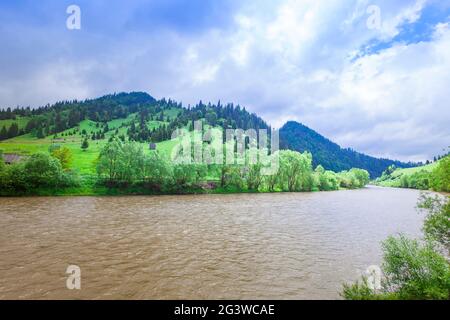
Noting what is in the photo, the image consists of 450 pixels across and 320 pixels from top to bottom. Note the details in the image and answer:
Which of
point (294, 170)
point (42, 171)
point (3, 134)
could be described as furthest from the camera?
point (3, 134)

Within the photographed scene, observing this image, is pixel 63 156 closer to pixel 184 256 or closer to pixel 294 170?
pixel 294 170

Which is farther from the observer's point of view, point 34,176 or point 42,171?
point 42,171

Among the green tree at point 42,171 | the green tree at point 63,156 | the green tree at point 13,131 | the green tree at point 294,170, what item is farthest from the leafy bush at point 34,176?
the green tree at point 13,131

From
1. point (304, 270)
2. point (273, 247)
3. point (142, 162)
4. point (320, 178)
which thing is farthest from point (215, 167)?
point (304, 270)

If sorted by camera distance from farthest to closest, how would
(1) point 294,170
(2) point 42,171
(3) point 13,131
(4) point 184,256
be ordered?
(3) point 13,131 < (1) point 294,170 < (2) point 42,171 < (4) point 184,256

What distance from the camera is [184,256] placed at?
19391 mm

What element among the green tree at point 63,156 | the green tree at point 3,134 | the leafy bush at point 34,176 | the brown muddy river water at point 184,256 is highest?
the green tree at point 3,134

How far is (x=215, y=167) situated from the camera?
8269 centimetres

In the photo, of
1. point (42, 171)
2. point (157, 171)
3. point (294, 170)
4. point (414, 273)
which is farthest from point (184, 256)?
point (294, 170)

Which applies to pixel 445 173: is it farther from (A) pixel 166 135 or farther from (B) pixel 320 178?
(A) pixel 166 135

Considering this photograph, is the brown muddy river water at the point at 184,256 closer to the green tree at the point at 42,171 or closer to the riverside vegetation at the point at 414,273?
the riverside vegetation at the point at 414,273

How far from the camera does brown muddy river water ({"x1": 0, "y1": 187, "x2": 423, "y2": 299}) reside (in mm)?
13625

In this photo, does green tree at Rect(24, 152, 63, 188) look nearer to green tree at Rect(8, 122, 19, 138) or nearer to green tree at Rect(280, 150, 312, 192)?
green tree at Rect(280, 150, 312, 192)

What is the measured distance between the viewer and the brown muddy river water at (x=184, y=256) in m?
13.6
